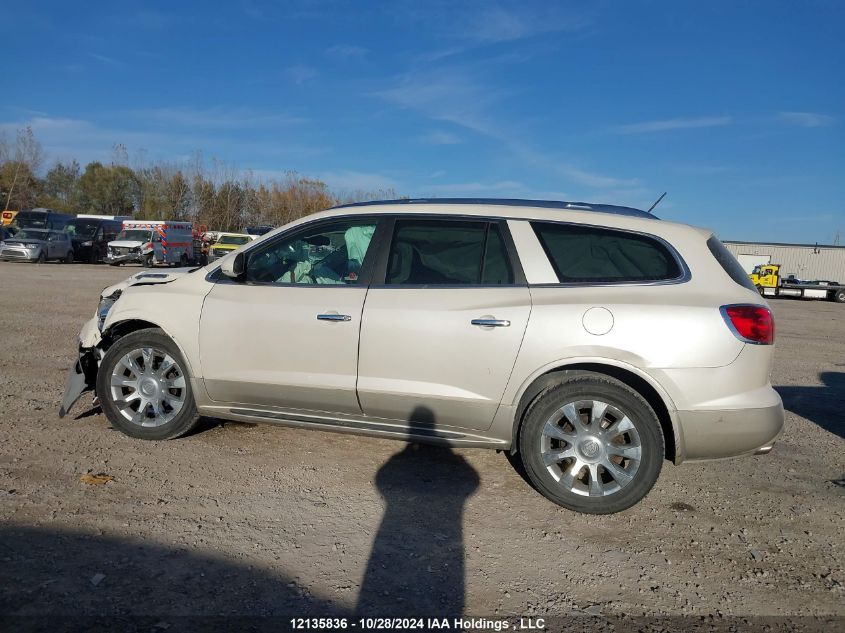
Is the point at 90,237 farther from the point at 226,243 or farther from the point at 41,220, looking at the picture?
the point at 226,243

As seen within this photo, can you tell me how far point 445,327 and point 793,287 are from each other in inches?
1551

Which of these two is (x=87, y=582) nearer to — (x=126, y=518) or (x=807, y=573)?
(x=126, y=518)

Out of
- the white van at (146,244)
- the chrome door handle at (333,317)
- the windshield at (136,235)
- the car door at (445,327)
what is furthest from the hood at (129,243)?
the car door at (445,327)

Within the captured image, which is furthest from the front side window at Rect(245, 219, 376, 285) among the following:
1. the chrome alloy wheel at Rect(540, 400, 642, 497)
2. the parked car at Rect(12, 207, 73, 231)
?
the parked car at Rect(12, 207, 73, 231)

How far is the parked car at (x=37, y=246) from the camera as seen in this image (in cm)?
2852

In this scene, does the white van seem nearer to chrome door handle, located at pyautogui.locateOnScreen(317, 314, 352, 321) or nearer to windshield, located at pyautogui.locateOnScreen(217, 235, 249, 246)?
windshield, located at pyautogui.locateOnScreen(217, 235, 249, 246)

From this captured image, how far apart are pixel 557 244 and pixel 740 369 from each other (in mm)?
1324

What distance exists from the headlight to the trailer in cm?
3753

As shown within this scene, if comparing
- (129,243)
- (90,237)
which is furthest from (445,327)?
(90,237)

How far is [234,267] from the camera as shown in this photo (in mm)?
4707

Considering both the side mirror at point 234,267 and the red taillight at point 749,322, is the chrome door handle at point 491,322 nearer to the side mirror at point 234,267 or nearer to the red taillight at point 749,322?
the red taillight at point 749,322

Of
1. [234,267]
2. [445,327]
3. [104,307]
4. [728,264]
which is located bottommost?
[104,307]

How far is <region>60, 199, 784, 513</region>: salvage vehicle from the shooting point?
387 centimetres

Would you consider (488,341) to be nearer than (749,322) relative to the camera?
No
